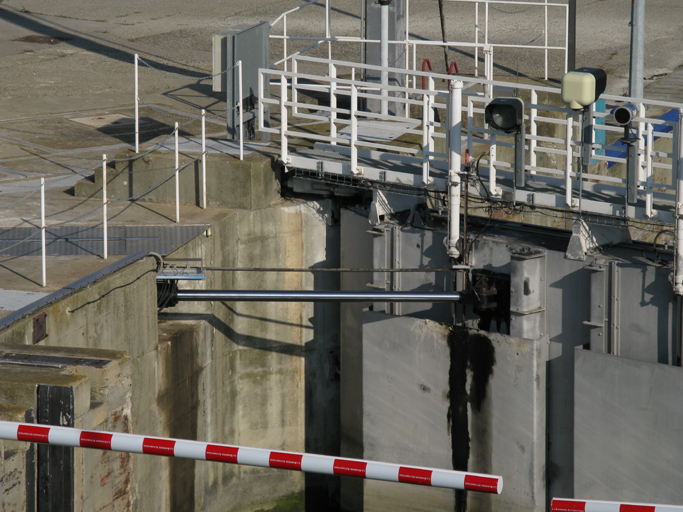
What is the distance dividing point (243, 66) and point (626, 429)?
659 centimetres

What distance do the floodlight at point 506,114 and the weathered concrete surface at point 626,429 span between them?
2.36 metres

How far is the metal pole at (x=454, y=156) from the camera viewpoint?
9.73m

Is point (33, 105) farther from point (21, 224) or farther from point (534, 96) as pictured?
point (534, 96)

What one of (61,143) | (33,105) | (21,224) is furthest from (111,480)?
(33,105)

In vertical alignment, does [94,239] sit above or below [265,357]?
above

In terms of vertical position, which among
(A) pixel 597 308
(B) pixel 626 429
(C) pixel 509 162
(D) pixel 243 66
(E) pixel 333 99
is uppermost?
(D) pixel 243 66

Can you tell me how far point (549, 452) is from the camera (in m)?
10.3

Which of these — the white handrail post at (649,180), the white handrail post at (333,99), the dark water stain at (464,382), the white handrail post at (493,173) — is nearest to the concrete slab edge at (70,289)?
the white handrail post at (333,99)

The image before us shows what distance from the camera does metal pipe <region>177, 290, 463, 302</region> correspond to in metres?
10.2

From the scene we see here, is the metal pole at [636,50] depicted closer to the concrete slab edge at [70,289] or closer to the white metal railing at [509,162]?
the white metal railing at [509,162]

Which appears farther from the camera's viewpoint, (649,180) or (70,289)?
(649,180)

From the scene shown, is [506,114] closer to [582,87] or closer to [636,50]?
[582,87]

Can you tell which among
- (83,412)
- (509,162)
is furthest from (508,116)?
(83,412)

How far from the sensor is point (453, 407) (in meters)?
10.6
